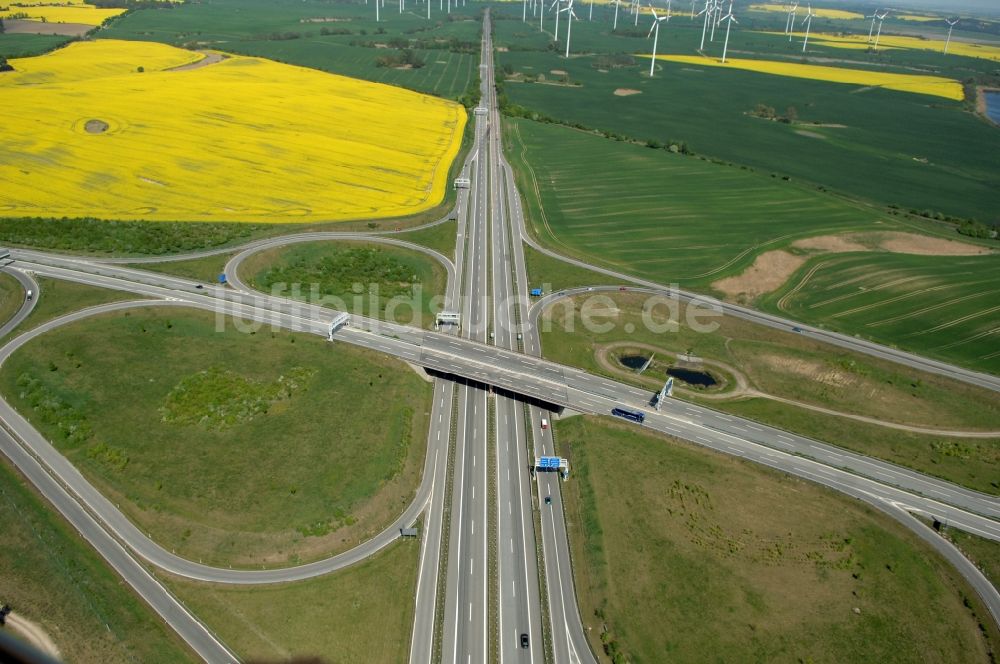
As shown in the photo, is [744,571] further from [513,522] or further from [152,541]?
[152,541]

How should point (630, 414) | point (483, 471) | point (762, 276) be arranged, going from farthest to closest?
point (762, 276) → point (630, 414) → point (483, 471)

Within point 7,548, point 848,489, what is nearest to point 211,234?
point 7,548

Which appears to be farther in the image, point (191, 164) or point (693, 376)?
point (191, 164)

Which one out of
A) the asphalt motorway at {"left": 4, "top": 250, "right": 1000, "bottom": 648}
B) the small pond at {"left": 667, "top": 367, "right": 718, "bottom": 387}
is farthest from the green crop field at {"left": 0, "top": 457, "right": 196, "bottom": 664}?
the small pond at {"left": 667, "top": 367, "right": 718, "bottom": 387}

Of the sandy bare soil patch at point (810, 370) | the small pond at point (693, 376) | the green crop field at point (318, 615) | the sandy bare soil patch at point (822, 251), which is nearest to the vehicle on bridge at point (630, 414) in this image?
the small pond at point (693, 376)

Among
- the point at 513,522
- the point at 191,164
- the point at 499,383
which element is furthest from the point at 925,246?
the point at 191,164

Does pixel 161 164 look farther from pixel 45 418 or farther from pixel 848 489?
pixel 848 489

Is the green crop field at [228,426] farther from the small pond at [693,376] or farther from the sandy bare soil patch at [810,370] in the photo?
the sandy bare soil patch at [810,370]
